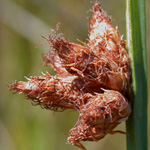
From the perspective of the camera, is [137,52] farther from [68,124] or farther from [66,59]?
[68,124]

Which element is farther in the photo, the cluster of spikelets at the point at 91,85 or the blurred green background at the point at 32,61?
the blurred green background at the point at 32,61

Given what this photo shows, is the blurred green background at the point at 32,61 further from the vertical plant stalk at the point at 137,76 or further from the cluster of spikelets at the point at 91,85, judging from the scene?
the vertical plant stalk at the point at 137,76

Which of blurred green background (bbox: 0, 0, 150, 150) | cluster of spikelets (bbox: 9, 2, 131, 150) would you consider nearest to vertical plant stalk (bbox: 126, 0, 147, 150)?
cluster of spikelets (bbox: 9, 2, 131, 150)

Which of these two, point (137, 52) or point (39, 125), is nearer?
point (137, 52)

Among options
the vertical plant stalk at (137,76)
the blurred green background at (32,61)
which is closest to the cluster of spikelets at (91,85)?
the vertical plant stalk at (137,76)

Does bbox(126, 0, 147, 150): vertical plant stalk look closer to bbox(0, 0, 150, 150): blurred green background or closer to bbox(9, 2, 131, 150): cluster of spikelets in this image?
bbox(9, 2, 131, 150): cluster of spikelets

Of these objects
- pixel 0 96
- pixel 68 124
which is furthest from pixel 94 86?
pixel 0 96
